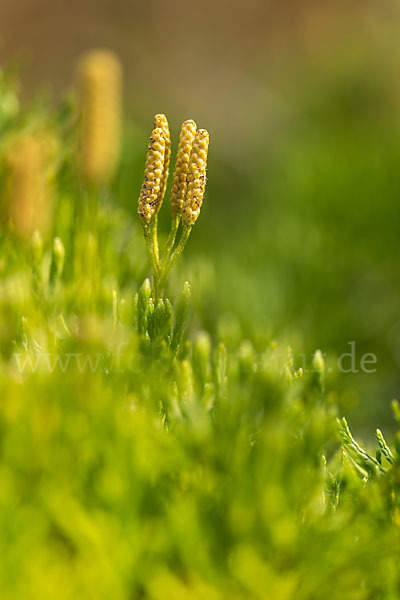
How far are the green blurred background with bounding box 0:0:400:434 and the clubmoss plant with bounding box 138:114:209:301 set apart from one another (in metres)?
0.08

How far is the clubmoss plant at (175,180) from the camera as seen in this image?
22cm

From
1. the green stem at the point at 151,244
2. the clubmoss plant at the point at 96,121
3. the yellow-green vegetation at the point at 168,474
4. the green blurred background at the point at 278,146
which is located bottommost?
the green blurred background at the point at 278,146

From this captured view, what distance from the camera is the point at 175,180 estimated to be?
23 centimetres

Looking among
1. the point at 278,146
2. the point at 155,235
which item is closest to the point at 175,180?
the point at 155,235

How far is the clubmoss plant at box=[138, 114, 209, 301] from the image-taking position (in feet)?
0.73

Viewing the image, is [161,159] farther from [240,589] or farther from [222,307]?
[222,307]

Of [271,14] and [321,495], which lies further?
[271,14]

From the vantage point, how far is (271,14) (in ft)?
7.68

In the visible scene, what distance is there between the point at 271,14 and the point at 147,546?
2.46 m

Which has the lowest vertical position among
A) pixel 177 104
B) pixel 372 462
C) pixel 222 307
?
pixel 177 104

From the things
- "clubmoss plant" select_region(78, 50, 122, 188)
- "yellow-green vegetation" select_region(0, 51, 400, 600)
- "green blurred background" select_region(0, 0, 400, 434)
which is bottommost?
"green blurred background" select_region(0, 0, 400, 434)

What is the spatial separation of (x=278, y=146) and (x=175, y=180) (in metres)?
1.00

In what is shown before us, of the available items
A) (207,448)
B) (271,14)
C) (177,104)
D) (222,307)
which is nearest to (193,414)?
(207,448)

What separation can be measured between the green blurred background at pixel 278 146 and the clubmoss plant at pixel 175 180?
84mm
